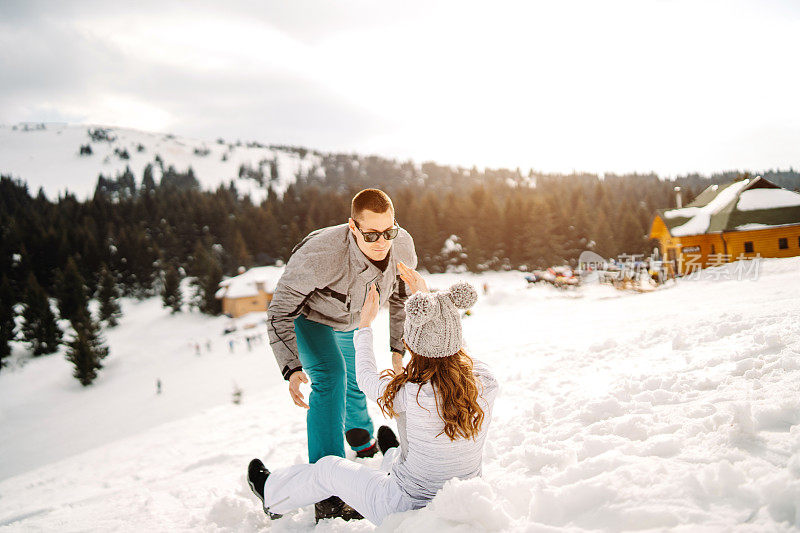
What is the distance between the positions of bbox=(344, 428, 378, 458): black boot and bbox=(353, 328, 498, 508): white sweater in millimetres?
1475

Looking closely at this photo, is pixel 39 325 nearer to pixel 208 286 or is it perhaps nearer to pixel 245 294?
pixel 208 286

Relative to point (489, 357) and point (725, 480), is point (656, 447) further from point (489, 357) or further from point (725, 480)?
point (489, 357)

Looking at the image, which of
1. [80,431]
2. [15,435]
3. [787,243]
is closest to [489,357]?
[787,243]

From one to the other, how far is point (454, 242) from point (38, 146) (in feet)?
526

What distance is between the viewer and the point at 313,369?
9.58 ft

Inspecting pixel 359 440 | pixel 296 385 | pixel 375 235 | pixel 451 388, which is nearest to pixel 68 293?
pixel 359 440

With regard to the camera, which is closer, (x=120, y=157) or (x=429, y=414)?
(x=429, y=414)

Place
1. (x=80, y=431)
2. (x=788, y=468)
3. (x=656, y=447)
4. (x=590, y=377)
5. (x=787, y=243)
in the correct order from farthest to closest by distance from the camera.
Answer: (x=80, y=431) < (x=787, y=243) < (x=590, y=377) < (x=656, y=447) < (x=788, y=468)

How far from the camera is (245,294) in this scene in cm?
4812

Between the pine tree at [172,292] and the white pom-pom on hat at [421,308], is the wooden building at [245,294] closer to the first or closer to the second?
the pine tree at [172,292]

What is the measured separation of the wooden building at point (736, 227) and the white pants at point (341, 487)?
24614mm

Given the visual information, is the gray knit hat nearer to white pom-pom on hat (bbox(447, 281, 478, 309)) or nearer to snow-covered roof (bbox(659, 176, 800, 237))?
white pom-pom on hat (bbox(447, 281, 478, 309))

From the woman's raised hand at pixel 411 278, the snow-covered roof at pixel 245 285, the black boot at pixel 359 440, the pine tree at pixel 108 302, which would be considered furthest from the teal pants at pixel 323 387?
the pine tree at pixel 108 302

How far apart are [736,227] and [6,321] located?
62545 millimetres
